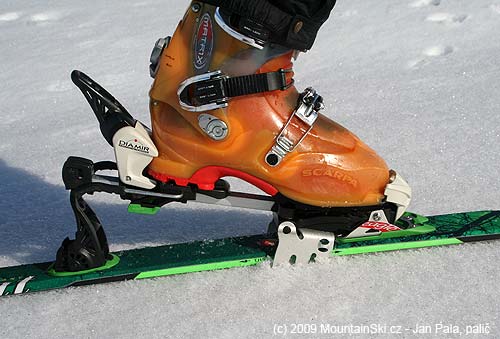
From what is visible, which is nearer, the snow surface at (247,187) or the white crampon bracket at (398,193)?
the snow surface at (247,187)

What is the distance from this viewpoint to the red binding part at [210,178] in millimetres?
1840

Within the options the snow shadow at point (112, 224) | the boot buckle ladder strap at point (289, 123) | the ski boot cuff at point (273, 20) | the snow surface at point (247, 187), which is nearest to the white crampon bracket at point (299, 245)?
the snow surface at point (247, 187)

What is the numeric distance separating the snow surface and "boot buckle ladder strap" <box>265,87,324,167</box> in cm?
30

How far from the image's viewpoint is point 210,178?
186 cm

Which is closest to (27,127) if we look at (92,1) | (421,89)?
(421,89)

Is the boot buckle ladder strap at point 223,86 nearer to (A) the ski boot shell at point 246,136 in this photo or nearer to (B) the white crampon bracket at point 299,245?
(A) the ski boot shell at point 246,136

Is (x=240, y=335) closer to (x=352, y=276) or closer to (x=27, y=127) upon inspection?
(x=352, y=276)

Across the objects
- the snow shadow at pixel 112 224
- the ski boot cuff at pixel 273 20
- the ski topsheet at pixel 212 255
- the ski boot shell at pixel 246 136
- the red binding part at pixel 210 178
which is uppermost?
the ski boot cuff at pixel 273 20

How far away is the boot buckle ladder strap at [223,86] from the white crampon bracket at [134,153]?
6.9 inches

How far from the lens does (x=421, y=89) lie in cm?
313

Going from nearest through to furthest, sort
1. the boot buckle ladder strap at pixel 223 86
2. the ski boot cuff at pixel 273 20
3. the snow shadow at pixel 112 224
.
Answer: the ski boot cuff at pixel 273 20
the boot buckle ladder strap at pixel 223 86
the snow shadow at pixel 112 224

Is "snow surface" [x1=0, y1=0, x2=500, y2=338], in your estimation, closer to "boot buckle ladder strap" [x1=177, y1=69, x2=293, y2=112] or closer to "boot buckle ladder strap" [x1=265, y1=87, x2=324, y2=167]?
"boot buckle ladder strap" [x1=265, y1=87, x2=324, y2=167]

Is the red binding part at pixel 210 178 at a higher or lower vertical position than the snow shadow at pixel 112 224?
higher

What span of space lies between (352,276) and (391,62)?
1.98 meters
